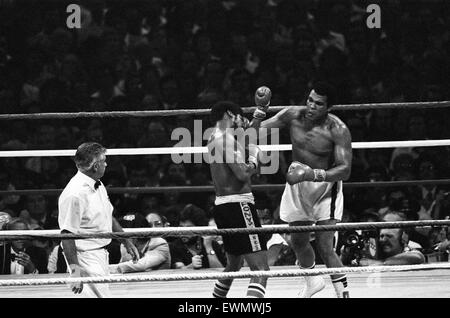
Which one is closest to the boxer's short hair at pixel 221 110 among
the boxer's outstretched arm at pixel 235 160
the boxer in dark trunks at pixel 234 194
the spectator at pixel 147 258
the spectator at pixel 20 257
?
the boxer in dark trunks at pixel 234 194

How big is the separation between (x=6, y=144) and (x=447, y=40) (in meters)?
3.75

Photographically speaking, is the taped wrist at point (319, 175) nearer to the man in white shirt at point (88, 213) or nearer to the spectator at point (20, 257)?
the man in white shirt at point (88, 213)

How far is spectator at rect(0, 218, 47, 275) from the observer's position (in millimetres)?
5375

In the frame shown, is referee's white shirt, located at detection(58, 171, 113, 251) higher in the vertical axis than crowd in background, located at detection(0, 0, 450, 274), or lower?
lower

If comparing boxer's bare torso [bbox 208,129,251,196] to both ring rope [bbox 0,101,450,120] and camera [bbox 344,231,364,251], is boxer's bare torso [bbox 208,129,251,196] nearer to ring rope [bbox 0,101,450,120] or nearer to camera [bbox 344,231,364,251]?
ring rope [bbox 0,101,450,120]

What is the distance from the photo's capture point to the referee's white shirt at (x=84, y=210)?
411 cm

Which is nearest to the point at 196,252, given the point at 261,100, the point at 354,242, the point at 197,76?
the point at 354,242

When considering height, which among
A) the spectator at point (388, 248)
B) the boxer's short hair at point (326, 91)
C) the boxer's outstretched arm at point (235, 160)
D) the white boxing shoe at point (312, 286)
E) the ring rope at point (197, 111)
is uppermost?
the boxer's short hair at point (326, 91)

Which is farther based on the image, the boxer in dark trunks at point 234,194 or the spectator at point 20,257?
the spectator at point 20,257

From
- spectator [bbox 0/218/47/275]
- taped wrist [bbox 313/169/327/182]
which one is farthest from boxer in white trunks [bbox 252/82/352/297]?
spectator [bbox 0/218/47/275]

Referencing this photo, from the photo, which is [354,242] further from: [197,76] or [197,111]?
[197,76]

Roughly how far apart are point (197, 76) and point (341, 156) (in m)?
3.04

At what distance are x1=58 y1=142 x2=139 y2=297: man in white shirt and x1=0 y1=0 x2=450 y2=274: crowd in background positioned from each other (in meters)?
1.88

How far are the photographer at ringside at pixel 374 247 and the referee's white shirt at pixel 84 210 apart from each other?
5.71 ft
